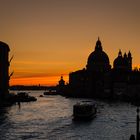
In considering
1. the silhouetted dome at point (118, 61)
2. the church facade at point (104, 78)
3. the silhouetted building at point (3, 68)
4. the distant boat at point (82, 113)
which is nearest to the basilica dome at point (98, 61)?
the church facade at point (104, 78)

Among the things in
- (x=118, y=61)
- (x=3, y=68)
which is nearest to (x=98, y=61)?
(x=118, y=61)

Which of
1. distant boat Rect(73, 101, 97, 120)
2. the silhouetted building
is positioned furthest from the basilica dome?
distant boat Rect(73, 101, 97, 120)

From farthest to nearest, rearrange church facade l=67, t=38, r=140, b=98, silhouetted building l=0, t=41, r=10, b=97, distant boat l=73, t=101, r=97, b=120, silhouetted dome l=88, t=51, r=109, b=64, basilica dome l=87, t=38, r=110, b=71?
1. silhouetted dome l=88, t=51, r=109, b=64
2. basilica dome l=87, t=38, r=110, b=71
3. church facade l=67, t=38, r=140, b=98
4. silhouetted building l=0, t=41, r=10, b=97
5. distant boat l=73, t=101, r=97, b=120

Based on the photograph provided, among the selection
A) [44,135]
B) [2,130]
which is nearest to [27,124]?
[2,130]

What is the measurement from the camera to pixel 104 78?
175750 mm

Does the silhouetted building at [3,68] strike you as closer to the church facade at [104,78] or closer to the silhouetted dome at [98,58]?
the church facade at [104,78]

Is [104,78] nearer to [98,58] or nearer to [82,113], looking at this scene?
[98,58]

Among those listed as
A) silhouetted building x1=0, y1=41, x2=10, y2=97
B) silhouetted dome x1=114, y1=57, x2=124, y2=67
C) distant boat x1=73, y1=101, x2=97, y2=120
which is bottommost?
distant boat x1=73, y1=101, x2=97, y2=120

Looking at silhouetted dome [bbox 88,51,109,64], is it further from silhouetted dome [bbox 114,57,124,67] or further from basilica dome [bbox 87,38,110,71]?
silhouetted dome [bbox 114,57,124,67]

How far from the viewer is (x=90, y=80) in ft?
611

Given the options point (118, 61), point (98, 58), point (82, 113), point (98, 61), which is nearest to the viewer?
point (82, 113)

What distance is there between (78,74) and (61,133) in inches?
6024

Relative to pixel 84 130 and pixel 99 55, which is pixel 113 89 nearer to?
pixel 99 55

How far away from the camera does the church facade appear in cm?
15800
